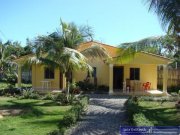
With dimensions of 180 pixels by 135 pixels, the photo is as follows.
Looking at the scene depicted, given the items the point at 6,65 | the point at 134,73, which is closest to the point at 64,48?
the point at 134,73

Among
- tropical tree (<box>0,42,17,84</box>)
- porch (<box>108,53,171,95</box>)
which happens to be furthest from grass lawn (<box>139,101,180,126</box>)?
tropical tree (<box>0,42,17,84</box>)

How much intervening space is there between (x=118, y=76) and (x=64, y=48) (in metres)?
11.1

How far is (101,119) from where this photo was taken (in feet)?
54.4

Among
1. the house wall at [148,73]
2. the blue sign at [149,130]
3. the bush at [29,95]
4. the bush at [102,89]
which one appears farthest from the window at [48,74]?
the blue sign at [149,130]

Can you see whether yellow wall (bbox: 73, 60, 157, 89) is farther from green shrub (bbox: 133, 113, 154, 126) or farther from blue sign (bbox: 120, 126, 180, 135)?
blue sign (bbox: 120, 126, 180, 135)

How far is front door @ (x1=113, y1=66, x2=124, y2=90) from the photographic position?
1272 inches

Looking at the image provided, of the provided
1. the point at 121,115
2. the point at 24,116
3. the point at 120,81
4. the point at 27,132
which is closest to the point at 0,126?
the point at 27,132

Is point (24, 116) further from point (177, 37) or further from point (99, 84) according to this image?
point (99, 84)

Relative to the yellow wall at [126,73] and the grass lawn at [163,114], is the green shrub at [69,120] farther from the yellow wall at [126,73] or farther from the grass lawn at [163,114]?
the yellow wall at [126,73]

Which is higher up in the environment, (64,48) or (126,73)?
(64,48)

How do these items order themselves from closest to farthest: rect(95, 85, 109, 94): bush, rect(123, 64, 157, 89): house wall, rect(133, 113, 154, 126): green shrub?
1. rect(133, 113, 154, 126): green shrub
2. rect(95, 85, 109, 94): bush
3. rect(123, 64, 157, 89): house wall

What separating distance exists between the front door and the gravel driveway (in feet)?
29.3

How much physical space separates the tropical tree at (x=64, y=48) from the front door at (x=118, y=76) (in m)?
8.10

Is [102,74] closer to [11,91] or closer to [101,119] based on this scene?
[11,91]
